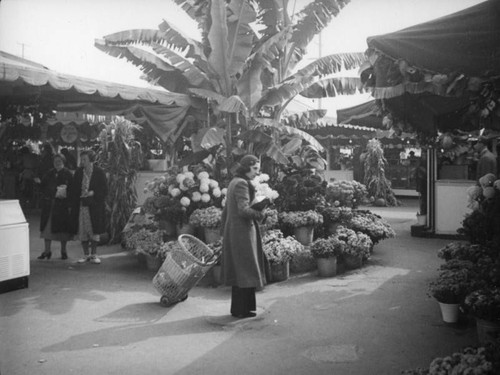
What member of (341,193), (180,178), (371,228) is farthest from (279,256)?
(341,193)

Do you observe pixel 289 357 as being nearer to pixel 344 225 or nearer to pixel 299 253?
pixel 299 253

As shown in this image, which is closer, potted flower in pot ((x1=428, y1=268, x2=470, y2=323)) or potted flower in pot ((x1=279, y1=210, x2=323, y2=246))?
potted flower in pot ((x1=428, y1=268, x2=470, y2=323))

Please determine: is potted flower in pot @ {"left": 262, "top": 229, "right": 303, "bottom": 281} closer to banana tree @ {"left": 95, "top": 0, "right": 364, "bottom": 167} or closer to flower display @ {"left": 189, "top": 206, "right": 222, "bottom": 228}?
flower display @ {"left": 189, "top": 206, "right": 222, "bottom": 228}

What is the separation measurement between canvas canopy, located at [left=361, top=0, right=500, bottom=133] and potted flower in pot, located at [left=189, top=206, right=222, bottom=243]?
13.2 feet

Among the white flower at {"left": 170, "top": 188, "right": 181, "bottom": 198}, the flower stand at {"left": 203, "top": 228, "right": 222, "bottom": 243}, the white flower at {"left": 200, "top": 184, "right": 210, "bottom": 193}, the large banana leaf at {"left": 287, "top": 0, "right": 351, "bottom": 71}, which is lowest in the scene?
the flower stand at {"left": 203, "top": 228, "right": 222, "bottom": 243}

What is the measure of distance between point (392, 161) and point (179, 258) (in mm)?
19639

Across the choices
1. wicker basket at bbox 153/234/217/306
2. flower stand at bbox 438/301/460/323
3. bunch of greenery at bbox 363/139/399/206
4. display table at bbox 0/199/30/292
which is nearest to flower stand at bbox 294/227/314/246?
wicker basket at bbox 153/234/217/306

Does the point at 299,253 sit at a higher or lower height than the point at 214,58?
lower

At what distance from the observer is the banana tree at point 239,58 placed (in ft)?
30.8

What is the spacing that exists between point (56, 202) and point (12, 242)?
201 cm

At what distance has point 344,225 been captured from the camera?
32.0 feet

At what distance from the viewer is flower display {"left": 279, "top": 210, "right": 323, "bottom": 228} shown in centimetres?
913

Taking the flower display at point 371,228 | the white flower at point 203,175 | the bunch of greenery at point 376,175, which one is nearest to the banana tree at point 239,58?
the white flower at point 203,175

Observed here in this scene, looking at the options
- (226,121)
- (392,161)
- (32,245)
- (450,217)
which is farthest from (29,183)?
(392,161)
